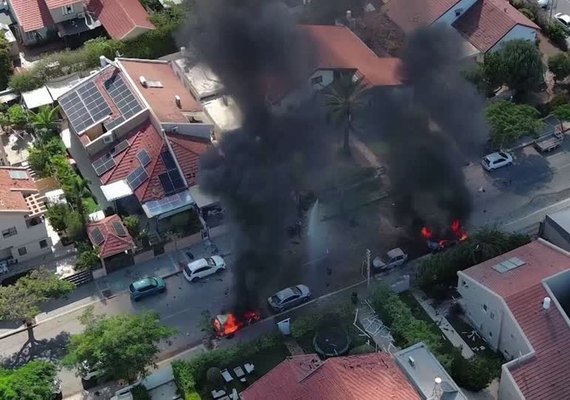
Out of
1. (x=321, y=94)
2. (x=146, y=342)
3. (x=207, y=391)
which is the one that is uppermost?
(x=321, y=94)

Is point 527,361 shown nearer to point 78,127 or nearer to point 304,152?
point 304,152

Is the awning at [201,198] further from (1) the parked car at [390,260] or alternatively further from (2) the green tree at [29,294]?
(1) the parked car at [390,260]

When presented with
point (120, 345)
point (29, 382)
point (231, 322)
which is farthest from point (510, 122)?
point (29, 382)

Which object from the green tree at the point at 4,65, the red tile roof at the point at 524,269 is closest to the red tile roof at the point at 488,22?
the red tile roof at the point at 524,269

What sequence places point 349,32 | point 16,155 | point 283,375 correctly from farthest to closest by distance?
point 349,32 → point 16,155 → point 283,375

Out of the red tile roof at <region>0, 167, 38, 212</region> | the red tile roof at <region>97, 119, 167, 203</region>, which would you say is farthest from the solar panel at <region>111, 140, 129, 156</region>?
the red tile roof at <region>0, 167, 38, 212</region>

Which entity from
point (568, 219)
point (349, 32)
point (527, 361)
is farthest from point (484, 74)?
point (527, 361)
